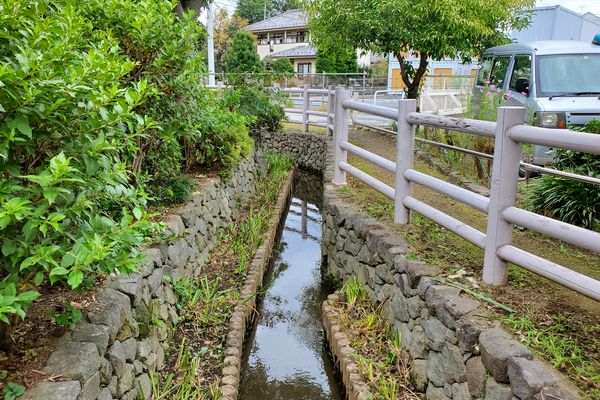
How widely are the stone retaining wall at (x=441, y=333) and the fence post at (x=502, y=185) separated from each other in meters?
0.30

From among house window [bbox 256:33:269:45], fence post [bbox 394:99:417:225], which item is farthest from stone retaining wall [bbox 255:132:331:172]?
house window [bbox 256:33:269:45]

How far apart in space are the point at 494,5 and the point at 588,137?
8.43 meters

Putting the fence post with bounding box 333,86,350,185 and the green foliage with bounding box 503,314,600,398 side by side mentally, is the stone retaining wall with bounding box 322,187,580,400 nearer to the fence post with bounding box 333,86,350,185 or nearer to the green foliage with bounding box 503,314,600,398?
the green foliage with bounding box 503,314,600,398

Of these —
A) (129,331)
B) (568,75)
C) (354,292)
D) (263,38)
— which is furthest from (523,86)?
(263,38)

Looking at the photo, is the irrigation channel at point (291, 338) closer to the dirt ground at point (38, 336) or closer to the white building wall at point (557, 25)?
the dirt ground at point (38, 336)

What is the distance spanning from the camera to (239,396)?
4215 millimetres

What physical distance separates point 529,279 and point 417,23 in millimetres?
7374

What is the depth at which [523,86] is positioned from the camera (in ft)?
25.8

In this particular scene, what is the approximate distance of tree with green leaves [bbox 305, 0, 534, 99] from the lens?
30.5 ft

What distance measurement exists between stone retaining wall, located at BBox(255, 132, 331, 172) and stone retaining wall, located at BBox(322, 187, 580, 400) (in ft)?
24.1

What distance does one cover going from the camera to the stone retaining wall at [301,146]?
1238cm

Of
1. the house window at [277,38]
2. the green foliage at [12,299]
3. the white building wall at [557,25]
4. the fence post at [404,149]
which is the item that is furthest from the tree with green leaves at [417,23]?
the house window at [277,38]

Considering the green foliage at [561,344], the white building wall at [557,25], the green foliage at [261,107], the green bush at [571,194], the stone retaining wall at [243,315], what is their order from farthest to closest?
the white building wall at [557,25] < the green foliage at [261,107] < the green bush at [571,194] < the stone retaining wall at [243,315] < the green foliage at [561,344]

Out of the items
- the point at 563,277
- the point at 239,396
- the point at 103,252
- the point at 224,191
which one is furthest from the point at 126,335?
the point at 224,191
